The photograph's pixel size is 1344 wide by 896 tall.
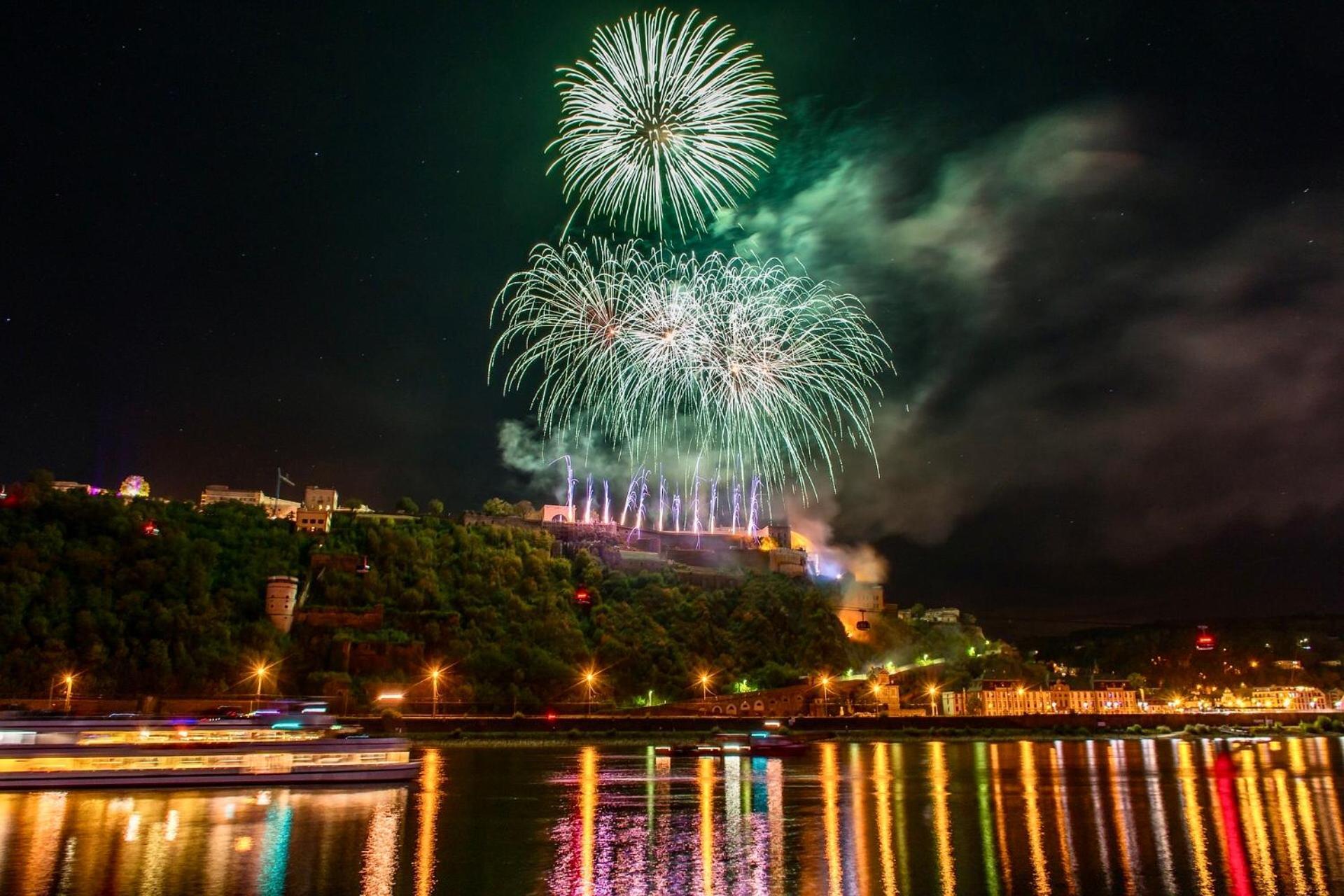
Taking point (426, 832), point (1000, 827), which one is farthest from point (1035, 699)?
point (426, 832)

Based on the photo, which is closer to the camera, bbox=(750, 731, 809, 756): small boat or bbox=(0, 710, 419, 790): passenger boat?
bbox=(0, 710, 419, 790): passenger boat

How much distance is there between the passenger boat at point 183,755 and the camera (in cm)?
2667

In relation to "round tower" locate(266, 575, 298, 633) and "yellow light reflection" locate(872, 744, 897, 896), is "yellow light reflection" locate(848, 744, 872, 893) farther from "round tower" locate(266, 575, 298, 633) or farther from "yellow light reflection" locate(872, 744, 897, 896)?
"round tower" locate(266, 575, 298, 633)

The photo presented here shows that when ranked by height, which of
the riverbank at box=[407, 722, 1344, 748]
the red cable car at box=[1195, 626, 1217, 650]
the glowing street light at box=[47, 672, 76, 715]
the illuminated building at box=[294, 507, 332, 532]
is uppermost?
the illuminated building at box=[294, 507, 332, 532]

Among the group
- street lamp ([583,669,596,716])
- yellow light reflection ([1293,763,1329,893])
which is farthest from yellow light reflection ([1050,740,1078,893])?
street lamp ([583,669,596,716])

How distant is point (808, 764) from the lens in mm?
41312

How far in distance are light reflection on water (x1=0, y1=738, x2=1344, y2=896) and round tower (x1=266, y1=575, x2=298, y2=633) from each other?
4162 cm

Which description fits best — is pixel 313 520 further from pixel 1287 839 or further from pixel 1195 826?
pixel 1287 839

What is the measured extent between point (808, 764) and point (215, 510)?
63.4 metres

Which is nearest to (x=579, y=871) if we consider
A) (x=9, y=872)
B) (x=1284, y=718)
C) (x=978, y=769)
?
(x=9, y=872)

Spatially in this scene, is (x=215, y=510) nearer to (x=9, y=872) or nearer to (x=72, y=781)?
(x=72, y=781)

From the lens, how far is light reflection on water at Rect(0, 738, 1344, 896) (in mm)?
14742

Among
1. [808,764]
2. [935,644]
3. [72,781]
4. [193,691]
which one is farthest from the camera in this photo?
[935,644]

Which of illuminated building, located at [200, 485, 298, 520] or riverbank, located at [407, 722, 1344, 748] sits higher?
illuminated building, located at [200, 485, 298, 520]
